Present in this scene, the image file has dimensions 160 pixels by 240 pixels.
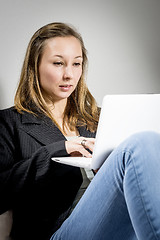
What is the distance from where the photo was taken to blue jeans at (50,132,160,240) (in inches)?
29.7

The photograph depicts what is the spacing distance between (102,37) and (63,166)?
2.93ft

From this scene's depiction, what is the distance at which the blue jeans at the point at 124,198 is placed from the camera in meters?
0.75

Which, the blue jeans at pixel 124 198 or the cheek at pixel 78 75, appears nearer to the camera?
the blue jeans at pixel 124 198

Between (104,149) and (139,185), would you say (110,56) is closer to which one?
(104,149)

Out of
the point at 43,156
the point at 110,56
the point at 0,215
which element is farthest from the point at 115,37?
the point at 0,215

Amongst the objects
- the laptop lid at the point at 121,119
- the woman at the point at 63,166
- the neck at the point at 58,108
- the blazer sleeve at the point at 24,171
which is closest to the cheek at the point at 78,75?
the woman at the point at 63,166

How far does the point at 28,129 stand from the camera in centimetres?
127

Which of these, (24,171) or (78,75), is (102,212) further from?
(78,75)

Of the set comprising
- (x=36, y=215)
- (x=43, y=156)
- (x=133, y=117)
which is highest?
(x=133, y=117)

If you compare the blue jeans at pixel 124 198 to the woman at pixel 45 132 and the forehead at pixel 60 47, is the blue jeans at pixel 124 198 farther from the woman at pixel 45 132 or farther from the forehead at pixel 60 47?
the forehead at pixel 60 47

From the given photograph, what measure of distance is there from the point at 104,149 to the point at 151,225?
0.24 m

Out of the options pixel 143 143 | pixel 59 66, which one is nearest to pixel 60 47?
pixel 59 66

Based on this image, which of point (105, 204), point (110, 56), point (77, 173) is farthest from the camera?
point (110, 56)

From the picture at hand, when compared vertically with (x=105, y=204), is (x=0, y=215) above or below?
below
